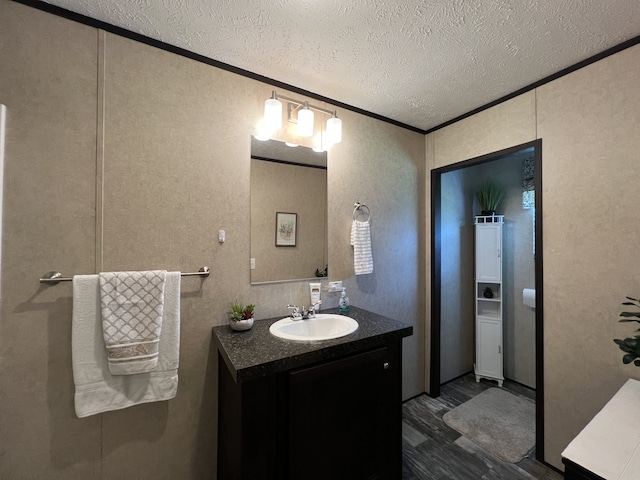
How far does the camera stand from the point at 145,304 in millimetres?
1319

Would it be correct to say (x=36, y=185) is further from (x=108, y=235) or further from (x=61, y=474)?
(x=61, y=474)

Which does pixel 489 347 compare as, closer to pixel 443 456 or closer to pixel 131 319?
pixel 443 456

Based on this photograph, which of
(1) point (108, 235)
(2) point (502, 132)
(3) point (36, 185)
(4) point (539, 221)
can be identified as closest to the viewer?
(3) point (36, 185)

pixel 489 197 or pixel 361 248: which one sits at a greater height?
pixel 489 197

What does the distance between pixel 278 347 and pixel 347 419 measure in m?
0.52

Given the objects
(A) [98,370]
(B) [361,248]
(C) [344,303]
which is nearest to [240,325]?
(A) [98,370]

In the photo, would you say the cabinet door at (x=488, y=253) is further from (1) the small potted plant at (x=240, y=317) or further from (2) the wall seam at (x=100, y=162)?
(2) the wall seam at (x=100, y=162)

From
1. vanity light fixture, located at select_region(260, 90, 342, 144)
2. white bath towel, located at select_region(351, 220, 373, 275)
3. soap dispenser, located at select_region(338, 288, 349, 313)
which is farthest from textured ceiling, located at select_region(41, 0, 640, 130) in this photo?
soap dispenser, located at select_region(338, 288, 349, 313)

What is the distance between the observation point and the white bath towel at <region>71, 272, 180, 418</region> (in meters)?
1.24

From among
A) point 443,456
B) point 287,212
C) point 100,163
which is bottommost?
point 443,456

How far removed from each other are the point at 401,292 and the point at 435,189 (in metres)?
0.99

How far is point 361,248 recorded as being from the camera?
6.87ft

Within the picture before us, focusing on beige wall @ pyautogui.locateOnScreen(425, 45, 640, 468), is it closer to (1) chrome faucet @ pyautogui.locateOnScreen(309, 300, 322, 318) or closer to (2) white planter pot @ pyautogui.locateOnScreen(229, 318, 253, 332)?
(1) chrome faucet @ pyautogui.locateOnScreen(309, 300, 322, 318)

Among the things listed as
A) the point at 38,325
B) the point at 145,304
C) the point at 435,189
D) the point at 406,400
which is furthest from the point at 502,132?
the point at 38,325
